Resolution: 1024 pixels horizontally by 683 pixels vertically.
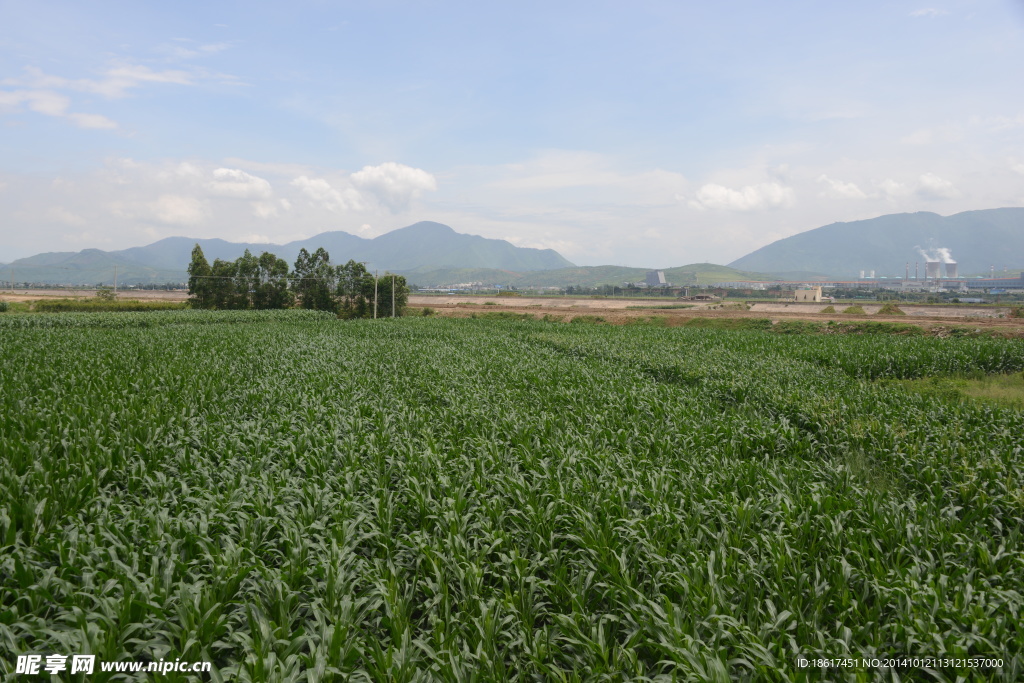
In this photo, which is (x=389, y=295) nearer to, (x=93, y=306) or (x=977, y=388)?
(x=93, y=306)

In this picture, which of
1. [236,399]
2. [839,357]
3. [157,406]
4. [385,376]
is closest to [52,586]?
[157,406]

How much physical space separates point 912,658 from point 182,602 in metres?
5.23

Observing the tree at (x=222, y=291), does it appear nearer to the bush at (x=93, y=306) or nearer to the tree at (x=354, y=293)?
the bush at (x=93, y=306)

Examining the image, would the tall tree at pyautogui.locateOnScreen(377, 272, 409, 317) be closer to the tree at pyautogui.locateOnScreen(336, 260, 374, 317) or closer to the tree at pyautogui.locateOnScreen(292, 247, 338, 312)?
the tree at pyautogui.locateOnScreen(336, 260, 374, 317)

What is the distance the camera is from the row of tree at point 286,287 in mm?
64625

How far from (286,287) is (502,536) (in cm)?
6894

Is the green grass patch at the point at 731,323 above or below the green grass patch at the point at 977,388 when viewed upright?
above

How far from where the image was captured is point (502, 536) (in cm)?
523

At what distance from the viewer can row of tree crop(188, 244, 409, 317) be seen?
64625 millimetres

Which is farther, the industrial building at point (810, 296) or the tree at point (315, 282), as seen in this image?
the industrial building at point (810, 296)

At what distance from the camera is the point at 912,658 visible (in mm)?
3650

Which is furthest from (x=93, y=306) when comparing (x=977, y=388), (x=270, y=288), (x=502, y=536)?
(x=977, y=388)

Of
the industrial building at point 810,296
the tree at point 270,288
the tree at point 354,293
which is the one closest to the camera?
the tree at point 270,288

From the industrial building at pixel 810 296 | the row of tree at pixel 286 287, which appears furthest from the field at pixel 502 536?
the industrial building at pixel 810 296
